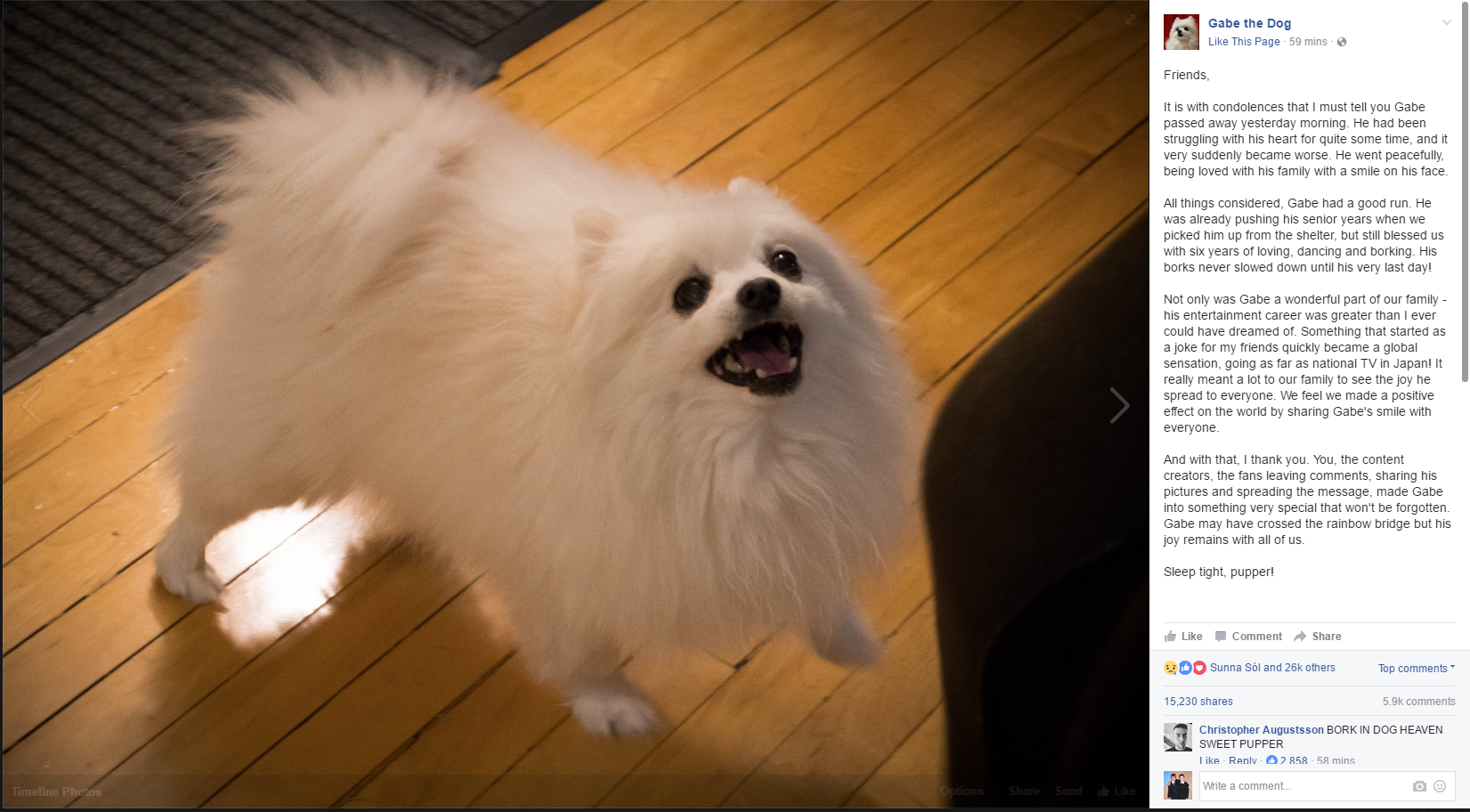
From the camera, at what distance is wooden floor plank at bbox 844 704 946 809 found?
5.43 feet

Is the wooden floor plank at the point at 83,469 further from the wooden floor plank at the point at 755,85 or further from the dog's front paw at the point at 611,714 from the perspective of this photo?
the wooden floor plank at the point at 755,85

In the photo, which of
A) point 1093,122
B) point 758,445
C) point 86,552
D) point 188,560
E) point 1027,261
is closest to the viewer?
point 758,445

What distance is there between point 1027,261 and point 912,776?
1145mm

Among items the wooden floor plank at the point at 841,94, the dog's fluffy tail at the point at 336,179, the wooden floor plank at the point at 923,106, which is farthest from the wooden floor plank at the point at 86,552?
the wooden floor plank at the point at 923,106

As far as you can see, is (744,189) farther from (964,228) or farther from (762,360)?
(964,228)

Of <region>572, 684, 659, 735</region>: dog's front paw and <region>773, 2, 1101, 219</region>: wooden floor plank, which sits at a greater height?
<region>773, 2, 1101, 219</region>: wooden floor plank

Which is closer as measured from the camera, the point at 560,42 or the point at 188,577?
the point at 188,577

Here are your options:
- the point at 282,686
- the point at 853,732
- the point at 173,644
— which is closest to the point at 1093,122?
the point at 853,732

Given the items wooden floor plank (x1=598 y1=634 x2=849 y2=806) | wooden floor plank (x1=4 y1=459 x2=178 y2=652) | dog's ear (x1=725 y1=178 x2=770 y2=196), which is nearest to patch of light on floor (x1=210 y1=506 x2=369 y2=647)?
wooden floor plank (x1=4 y1=459 x2=178 y2=652)

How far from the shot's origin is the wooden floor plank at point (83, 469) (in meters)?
2.04

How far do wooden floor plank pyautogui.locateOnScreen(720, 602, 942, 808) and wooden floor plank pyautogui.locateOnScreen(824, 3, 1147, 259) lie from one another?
36.2 inches
